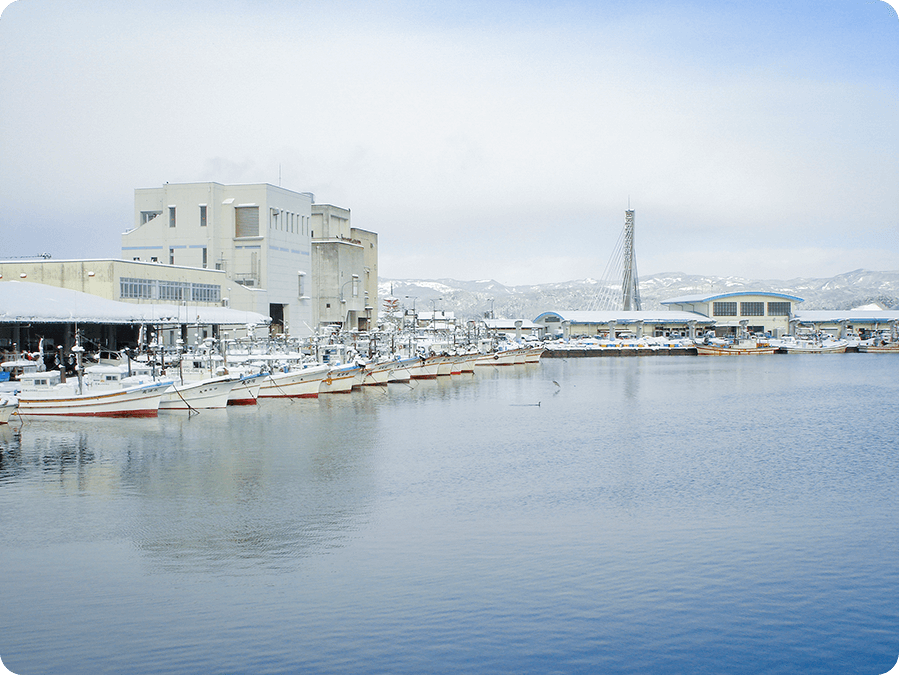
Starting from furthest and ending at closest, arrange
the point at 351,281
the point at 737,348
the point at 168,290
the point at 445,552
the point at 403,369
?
1. the point at 737,348
2. the point at 351,281
3. the point at 403,369
4. the point at 168,290
5. the point at 445,552

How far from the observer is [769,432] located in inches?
Result: 1528

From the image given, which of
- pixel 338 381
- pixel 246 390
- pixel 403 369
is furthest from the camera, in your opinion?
pixel 403 369

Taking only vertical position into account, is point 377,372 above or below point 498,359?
above

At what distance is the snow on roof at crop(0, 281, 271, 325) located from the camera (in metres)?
48.7

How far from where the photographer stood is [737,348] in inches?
4889

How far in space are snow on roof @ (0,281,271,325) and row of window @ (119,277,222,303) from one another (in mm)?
1353

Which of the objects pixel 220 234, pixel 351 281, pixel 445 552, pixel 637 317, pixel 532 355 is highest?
pixel 220 234

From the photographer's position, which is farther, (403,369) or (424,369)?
(424,369)

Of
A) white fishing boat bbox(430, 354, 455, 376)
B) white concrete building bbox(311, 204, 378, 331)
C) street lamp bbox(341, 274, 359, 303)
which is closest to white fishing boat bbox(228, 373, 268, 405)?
white fishing boat bbox(430, 354, 455, 376)

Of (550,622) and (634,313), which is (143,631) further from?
(634,313)

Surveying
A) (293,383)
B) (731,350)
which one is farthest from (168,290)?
(731,350)

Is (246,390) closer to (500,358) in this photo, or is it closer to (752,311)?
(500,358)

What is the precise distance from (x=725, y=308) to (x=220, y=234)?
294 feet

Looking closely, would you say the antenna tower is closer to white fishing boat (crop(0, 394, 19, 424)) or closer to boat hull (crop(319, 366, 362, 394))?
boat hull (crop(319, 366, 362, 394))
